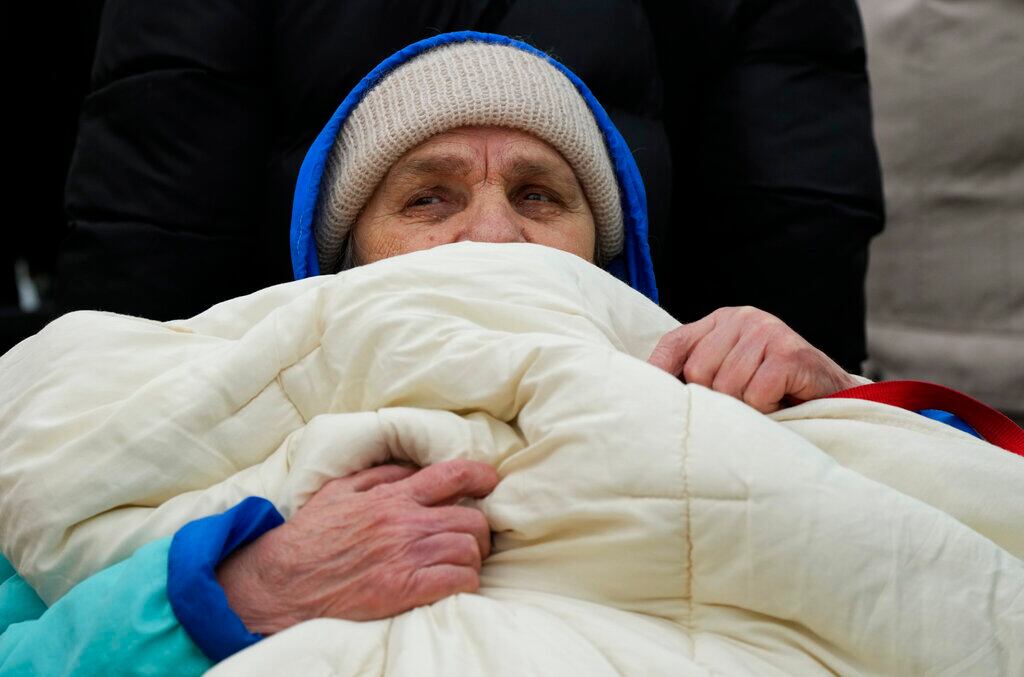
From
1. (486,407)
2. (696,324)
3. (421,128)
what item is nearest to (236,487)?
(486,407)

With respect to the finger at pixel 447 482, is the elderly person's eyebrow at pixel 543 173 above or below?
above

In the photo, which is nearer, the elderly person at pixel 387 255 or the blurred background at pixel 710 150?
the elderly person at pixel 387 255

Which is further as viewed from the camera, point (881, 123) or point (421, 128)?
point (881, 123)

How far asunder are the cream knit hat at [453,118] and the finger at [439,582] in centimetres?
76

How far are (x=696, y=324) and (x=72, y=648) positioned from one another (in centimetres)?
70

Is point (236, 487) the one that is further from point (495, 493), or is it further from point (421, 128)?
point (421, 128)

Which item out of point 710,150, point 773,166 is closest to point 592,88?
point 710,150

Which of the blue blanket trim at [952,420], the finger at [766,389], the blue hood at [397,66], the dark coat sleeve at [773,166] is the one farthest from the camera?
the dark coat sleeve at [773,166]

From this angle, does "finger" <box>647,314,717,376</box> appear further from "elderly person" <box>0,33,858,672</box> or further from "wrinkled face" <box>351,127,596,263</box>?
A: "wrinkled face" <box>351,127,596,263</box>

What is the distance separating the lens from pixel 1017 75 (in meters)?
1.91

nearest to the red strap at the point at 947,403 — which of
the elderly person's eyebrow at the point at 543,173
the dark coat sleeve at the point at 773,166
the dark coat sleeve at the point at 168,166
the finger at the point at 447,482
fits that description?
the finger at the point at 447,482

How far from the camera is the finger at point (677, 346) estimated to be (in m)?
1.07

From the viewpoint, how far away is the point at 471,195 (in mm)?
1393

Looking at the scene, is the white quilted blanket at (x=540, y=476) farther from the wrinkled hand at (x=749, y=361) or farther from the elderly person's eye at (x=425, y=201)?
the elderly person's eye at (x=425, y=201)
